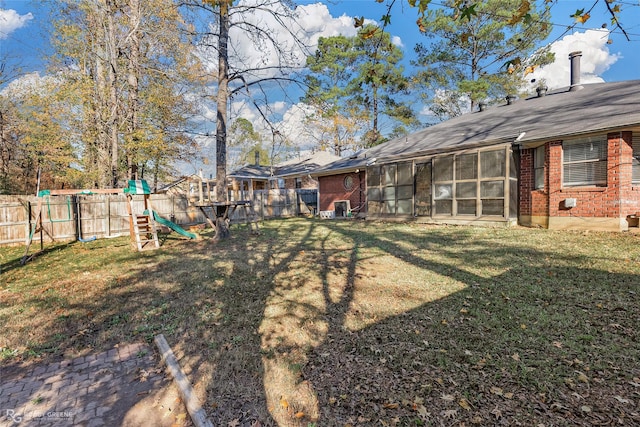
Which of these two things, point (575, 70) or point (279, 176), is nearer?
point (575, 70)

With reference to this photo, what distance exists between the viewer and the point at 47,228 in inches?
392

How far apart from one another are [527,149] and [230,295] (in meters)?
9.86

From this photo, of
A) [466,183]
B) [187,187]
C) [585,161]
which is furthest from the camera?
[187,187]

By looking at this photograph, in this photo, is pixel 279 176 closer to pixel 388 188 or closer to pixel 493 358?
pixel 388 188

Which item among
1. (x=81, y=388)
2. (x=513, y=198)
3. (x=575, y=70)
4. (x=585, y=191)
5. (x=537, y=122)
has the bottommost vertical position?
(x=81, y=388)

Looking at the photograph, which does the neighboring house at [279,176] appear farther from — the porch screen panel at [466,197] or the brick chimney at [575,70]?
the brick chimney at [575,70]

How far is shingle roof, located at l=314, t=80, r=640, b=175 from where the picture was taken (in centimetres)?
798

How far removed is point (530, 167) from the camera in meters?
9.25

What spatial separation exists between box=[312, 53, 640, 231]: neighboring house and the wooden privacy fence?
9.02 meters

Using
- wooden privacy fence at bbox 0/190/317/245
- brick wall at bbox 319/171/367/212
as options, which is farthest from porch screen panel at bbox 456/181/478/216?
wooden privacy fence at bbox 0/190/317/245

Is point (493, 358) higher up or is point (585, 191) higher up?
point (585, 191)

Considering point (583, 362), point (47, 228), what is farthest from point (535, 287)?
point (47, 228)

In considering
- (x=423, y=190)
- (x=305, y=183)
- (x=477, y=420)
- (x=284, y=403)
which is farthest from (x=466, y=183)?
(x=305, y=183)

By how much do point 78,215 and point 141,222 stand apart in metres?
4.20
